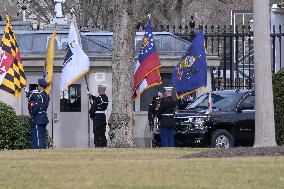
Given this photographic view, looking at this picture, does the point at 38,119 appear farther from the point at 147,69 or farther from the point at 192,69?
the point at 192,69

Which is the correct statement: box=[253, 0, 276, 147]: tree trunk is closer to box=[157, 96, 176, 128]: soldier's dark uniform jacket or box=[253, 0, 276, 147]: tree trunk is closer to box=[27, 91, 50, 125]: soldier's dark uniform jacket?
box=[27, 91, 50, 125]: soldier's dark uniform jacket

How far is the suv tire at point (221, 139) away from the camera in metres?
28.2

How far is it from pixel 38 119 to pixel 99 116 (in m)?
2.85

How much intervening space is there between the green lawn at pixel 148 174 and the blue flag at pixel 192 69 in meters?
12.6

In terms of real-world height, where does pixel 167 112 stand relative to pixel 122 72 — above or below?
below

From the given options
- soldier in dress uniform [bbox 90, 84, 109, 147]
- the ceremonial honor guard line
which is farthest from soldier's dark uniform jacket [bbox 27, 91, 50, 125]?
the ceremonial honor guard line

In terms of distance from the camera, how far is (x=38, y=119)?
26.6 meters

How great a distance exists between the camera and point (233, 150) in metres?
19.5

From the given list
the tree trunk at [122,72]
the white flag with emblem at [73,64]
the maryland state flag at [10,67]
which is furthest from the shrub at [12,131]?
the tree trunk at [122,72]

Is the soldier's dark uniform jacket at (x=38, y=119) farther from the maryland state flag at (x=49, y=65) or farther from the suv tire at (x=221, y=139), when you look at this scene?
the suv tire at (x=221, y=139)

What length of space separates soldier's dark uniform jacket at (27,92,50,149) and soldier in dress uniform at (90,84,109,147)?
95.5 inches

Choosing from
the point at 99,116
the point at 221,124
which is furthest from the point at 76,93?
the point at 221,124

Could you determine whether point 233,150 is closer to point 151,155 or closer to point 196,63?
point 151,155

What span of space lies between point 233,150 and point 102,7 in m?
34.6
